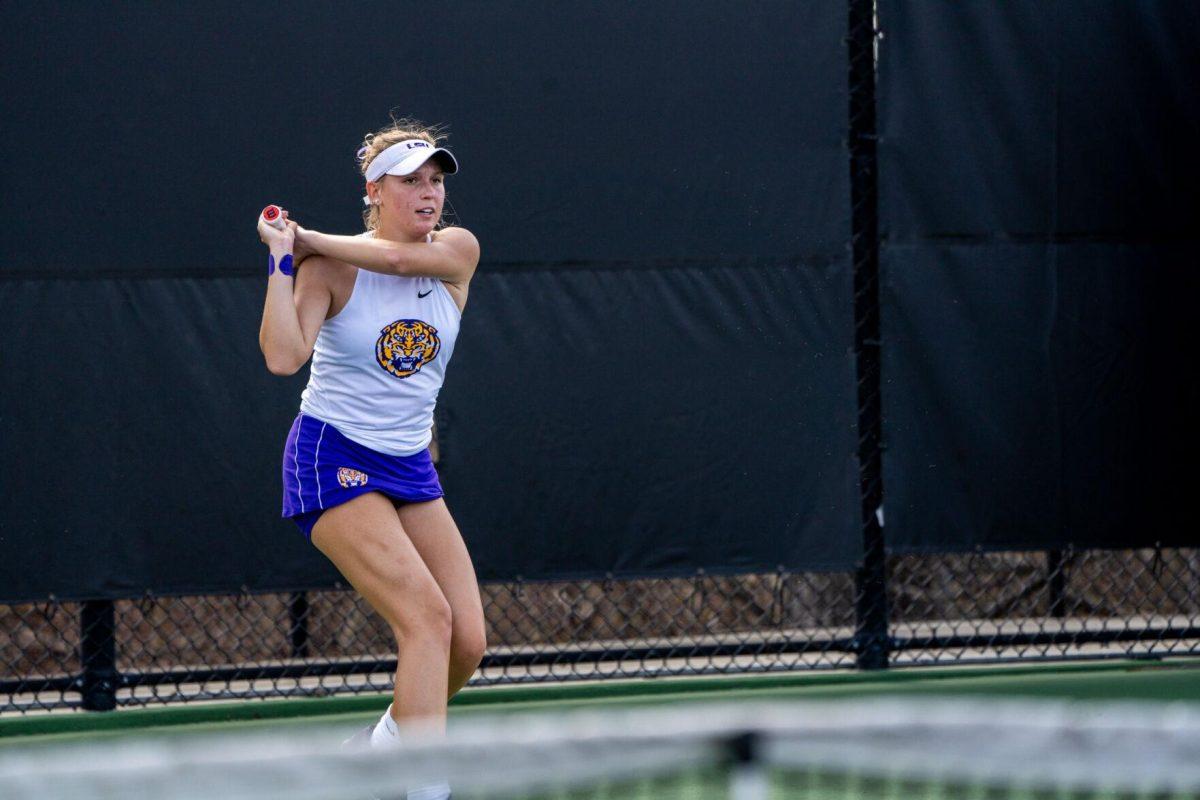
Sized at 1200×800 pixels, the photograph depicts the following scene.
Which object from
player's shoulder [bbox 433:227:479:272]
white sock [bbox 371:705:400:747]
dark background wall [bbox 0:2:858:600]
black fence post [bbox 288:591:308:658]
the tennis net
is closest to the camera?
the tennis net

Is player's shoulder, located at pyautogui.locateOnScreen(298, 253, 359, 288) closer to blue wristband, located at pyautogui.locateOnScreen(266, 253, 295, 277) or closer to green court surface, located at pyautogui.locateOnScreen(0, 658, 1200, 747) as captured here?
blue wristband, located at pyautogui.locateOnScreen(266, 253, 295, 277)

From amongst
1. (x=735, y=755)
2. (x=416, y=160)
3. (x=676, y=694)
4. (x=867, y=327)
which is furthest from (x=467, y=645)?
(x=735, y=755)

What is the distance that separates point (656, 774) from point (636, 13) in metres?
4.13

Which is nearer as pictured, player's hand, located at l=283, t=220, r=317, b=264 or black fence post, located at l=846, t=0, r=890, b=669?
player's hand, located at l=283, t=220, r=317, b=264

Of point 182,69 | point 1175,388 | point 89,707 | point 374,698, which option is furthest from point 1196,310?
point 89,707

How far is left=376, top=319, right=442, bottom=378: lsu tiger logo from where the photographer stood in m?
3.64


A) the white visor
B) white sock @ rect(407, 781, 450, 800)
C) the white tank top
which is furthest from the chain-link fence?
white sock @ rect(407, 781, 450, 800)

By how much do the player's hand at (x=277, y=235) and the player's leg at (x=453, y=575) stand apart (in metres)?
0.65

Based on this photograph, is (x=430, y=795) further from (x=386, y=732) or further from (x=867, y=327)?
(x=867, y=327)

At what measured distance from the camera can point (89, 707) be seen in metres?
4.98

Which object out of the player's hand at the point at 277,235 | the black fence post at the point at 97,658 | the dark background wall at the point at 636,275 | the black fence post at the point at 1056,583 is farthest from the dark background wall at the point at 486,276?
the player's hand at the point at 277,235

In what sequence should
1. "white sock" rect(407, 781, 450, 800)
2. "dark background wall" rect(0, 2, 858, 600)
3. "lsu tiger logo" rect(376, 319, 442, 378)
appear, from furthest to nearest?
"dark background wall" rect(0, 2, 858, 600) < "lsu tiger logo" rect(376, 319, 442, 378) < "white sock" rect(407, 781, 450, 800)

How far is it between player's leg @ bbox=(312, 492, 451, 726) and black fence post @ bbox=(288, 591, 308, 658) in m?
1.80

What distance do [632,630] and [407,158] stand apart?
285 cm
